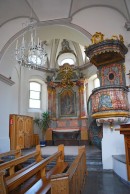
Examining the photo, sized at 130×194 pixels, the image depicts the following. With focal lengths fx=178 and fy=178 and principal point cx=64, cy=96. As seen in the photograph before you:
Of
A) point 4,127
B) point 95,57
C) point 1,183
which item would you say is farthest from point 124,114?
point 4,127

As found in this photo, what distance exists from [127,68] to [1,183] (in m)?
4.99

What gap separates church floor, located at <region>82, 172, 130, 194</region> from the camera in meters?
3.50

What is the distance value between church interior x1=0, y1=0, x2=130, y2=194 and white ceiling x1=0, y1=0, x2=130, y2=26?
0.03 meters

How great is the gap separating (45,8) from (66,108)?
601 centimetres

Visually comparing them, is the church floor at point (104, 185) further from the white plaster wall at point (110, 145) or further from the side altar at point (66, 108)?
the side altar at point (66, 108)

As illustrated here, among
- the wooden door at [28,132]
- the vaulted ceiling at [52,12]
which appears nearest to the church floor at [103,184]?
the wooden door at [28,132]

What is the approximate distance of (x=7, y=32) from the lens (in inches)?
292

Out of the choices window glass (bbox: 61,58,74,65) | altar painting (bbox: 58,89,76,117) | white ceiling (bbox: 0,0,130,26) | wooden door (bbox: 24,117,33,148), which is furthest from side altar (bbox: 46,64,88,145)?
white ceiling (bbox: 0,0,130,26)

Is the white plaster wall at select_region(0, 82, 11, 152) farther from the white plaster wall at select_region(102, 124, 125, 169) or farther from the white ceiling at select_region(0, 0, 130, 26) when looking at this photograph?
the white plaster wall at select_region(102, 124, 125, 169)

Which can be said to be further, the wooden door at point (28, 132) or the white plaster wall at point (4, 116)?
the wooden door at point (28, 132)

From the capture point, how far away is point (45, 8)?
23.2ft

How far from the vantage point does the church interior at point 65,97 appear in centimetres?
371

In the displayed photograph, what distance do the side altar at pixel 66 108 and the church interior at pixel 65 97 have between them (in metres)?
0.06

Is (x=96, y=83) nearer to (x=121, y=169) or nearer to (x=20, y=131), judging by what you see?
(x=20, y=131)
